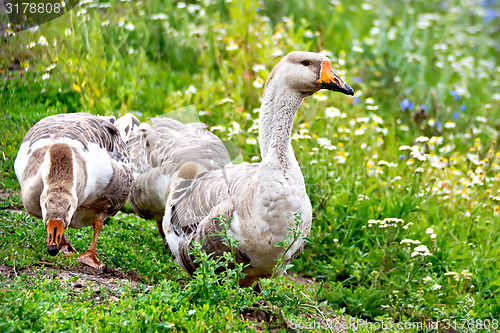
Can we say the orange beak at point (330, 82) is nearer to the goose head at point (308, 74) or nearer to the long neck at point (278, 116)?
the goose head at point (308, 74)

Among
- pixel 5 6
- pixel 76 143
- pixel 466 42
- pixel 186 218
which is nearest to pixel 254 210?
pixel 186 218

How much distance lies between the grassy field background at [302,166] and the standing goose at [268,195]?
269 millimetres

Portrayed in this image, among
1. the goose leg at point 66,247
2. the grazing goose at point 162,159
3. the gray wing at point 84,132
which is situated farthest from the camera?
the grazing goose at point 162,159

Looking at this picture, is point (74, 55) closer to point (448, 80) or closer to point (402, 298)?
point (402, 298)

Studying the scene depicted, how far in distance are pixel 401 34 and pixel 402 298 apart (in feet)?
21.0

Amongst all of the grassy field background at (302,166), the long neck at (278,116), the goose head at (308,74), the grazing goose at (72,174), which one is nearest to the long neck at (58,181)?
the grazing goose at (72,174)

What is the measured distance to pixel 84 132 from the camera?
5.12 m

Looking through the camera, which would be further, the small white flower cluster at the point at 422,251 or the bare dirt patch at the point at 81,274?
the small white flower cluster at the point at 422,251

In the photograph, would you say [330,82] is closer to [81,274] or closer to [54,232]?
[54,232]

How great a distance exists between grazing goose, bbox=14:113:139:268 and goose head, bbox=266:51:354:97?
1609 millimetres

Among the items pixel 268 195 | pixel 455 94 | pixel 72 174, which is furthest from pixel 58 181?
pixel 455 94

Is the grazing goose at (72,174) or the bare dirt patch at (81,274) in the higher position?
the grazing goose at (72,174)

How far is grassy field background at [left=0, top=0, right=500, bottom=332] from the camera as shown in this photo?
4234 millimetres

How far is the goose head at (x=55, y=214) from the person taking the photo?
→ 4.32 metres
